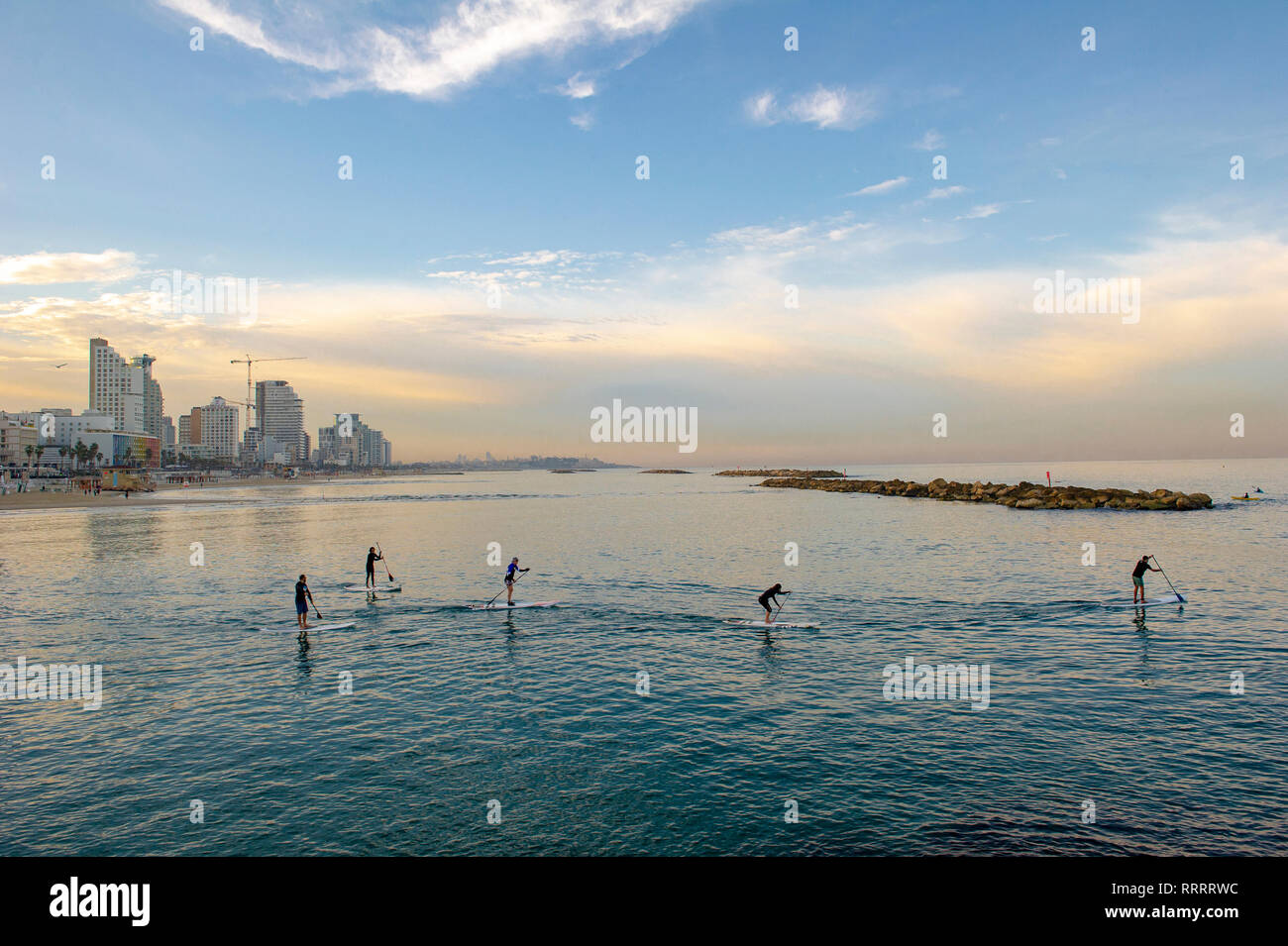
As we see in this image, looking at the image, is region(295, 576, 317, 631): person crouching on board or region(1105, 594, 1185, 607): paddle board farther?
region(1105, 594, 1185, 607): paddle board

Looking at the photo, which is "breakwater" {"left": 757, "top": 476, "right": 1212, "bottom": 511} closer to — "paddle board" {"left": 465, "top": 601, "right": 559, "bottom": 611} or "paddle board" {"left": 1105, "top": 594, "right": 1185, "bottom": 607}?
"paddle board" {"left": 1105, "top": 594, "right": 1185, "bottom": 607}

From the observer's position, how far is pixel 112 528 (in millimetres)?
79375

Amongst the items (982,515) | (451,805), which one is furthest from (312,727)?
(982,515)

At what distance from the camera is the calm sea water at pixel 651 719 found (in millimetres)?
13766

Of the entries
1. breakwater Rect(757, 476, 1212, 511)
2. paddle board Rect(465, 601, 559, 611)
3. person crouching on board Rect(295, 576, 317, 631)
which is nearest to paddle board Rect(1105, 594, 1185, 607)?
paddle board Rect(465, 601, 559, 611)

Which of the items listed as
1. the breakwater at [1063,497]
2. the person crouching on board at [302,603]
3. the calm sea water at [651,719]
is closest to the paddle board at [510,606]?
the calm sea water at [651,719]

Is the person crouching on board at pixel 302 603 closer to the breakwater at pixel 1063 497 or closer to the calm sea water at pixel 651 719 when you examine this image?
the calm sea water at pixel 651 719

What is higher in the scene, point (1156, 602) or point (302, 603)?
point (302, 603)

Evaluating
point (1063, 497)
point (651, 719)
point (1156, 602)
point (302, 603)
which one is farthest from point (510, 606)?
point (1063, 497)

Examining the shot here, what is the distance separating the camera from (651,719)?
66.0 ft

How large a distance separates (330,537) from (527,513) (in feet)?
141

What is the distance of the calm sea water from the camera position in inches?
542

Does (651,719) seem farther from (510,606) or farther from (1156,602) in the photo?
(1156,602)
